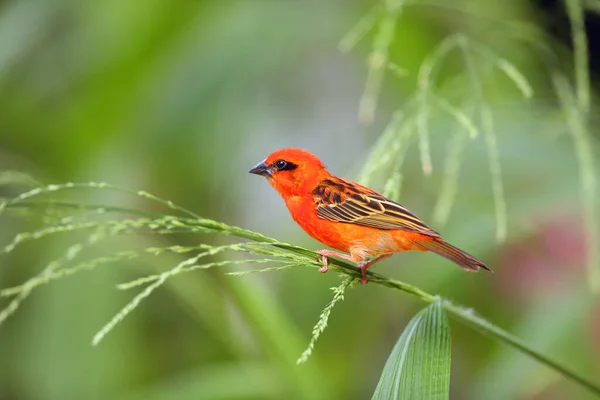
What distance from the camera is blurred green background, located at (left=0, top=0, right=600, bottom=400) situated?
2656 millimetres

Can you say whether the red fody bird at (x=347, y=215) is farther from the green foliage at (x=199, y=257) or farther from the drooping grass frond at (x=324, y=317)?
the drooping grass frond at (x=324, y=317)

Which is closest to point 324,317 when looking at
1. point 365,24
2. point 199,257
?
point 199,257

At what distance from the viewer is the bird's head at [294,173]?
1672mm

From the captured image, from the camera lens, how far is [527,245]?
3033 millimetres

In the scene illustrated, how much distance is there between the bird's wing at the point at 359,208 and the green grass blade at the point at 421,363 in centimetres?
26

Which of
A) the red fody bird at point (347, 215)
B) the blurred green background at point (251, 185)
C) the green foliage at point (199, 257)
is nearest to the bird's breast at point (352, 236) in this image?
the red fody bird at point (347, 215)

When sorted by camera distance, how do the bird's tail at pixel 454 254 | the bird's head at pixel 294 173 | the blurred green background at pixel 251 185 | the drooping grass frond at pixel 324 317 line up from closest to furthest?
the drooping grass frond at pixel 324 317 → the bird's tail at pixel 454 254 → the bird's head at pixel 294 173 → the blurred green background at pixel 251 185

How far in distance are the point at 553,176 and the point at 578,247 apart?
0.28 meters

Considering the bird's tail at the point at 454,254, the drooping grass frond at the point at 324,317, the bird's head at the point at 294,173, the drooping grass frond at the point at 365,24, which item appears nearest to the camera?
the drooping grass frond at the point at 324,317

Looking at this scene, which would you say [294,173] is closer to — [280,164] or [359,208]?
[280,164]

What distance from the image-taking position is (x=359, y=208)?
159 cm

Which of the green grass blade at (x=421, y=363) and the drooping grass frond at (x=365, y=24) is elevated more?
the drooping grass frond at (x=365, y=24)

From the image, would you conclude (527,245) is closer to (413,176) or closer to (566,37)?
(413,176)

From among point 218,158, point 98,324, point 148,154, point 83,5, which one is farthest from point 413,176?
point 83,5
